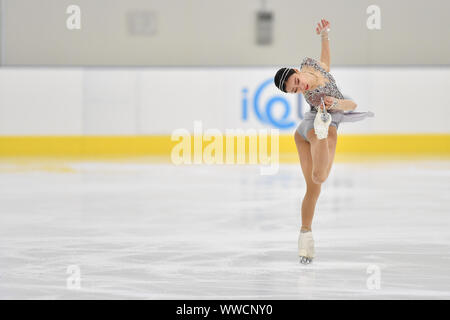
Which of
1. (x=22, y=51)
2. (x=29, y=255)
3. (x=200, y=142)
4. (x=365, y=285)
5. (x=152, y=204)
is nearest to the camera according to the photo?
(x=365, y=285)

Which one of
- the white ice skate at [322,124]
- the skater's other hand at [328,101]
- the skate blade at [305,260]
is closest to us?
the white ice skate at [322,124]

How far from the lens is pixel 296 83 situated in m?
2.96

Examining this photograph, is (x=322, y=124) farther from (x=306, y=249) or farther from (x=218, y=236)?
(x=218, y=236)

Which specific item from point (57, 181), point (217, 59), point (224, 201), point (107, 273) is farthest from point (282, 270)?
point (217, 59)

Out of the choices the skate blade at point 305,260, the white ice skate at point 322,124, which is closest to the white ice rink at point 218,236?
the skate blade at point 305,260

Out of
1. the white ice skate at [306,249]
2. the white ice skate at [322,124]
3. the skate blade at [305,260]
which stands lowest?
the skate blade at [305,260]

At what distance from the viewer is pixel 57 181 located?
6.65 m

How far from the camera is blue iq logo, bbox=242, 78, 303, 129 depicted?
903cm

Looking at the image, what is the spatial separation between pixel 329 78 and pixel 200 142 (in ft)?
19.4

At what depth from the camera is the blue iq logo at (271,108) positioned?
9.03 meters

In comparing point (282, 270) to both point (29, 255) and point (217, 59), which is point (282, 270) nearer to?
point (29, 255)

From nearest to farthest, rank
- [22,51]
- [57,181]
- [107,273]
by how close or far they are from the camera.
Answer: [107,273], [57,181], [22,51]

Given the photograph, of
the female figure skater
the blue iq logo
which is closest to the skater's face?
the female figure skater

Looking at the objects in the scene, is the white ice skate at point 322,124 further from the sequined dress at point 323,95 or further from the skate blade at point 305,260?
the skate blade at point 305,260
